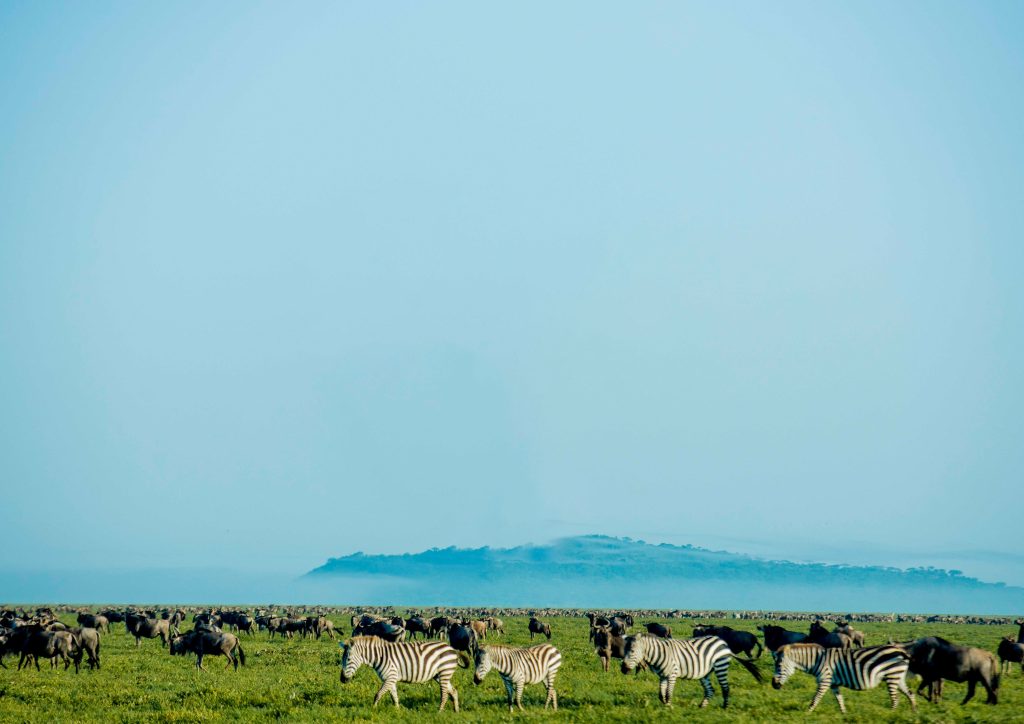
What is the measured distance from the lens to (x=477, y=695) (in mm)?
30797

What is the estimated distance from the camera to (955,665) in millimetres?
27719

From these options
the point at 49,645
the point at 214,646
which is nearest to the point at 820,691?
the point at 214,646

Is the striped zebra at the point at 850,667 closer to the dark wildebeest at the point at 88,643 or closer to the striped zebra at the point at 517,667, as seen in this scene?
the striped zebra at the point at 517,667

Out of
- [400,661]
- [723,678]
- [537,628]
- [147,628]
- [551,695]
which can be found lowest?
[537,628]

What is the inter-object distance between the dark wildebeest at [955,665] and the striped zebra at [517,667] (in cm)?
1095

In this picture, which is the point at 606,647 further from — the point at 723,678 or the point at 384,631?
the point at 384,631

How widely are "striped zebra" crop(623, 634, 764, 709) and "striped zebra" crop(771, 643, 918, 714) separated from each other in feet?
6.11

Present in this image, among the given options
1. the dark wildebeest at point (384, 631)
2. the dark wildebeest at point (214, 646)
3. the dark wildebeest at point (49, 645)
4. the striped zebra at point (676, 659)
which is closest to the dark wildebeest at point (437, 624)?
the dark wildebeest at point (384, 631)

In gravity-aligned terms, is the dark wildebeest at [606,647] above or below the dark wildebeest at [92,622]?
above

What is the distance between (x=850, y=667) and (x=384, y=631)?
91.7ft

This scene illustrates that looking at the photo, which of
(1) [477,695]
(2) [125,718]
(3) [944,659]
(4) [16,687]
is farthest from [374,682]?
(3) [944,659]

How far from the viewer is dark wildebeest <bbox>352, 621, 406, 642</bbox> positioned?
46.9 metres

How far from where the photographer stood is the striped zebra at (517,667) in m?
27.7

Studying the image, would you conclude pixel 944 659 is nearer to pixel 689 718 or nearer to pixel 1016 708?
pixel 1016 708
